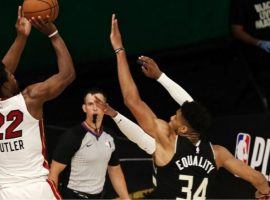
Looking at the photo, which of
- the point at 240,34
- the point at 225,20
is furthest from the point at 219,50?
the point at 240,34

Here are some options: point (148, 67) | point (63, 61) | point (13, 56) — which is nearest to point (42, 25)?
point (63, 61)

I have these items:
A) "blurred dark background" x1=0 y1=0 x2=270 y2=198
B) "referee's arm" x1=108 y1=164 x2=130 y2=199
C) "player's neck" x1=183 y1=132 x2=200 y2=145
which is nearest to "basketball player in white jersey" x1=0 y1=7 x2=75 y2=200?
"player's neck" x1=183 y1=132 x2=200 y2=145

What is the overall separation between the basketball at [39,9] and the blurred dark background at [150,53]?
11.0 ft

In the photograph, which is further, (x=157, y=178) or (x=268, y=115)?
(x=268, y=115)

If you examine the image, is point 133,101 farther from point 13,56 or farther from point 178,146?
point 13,56

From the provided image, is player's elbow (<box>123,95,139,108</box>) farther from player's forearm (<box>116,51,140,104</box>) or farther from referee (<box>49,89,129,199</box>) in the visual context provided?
referee (<box>49,89,129,199</box>)

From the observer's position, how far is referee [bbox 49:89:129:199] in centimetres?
822

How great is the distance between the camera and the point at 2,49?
34.3ft

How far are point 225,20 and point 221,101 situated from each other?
3.74ft

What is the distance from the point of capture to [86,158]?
8289 millimetres

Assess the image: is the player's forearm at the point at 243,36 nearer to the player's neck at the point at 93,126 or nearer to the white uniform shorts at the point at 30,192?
the player's neck at the point at 93,126

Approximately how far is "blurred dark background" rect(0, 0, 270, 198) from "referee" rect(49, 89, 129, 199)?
1812 mm

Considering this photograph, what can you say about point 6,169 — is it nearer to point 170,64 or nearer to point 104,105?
point 104,105

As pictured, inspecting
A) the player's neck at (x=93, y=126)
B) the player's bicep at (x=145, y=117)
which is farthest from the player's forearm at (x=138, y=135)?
the player's neck at (x=93, y=126)
